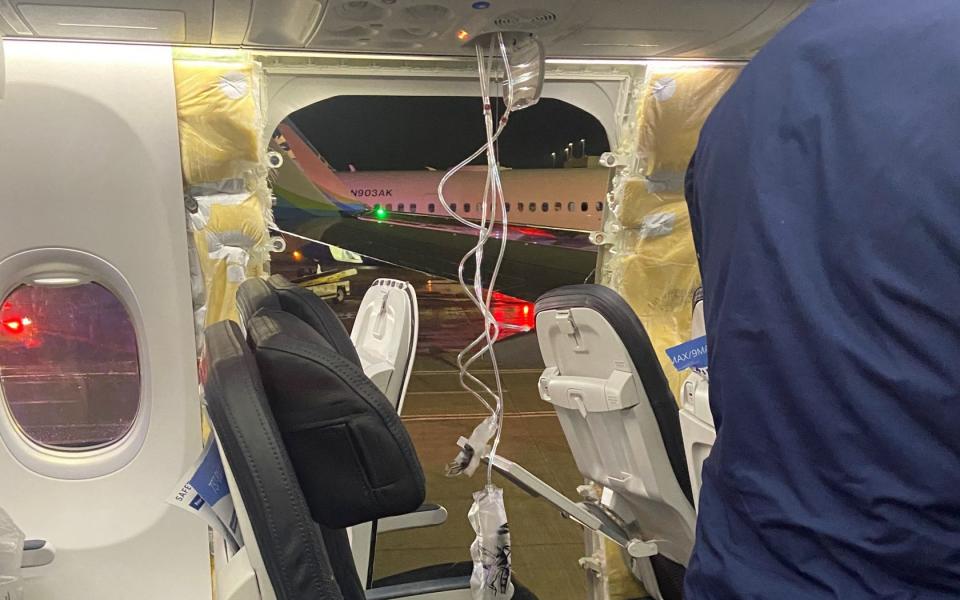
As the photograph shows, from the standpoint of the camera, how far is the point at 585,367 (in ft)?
7.68

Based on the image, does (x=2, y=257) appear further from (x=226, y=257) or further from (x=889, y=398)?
(x=889, y=398)

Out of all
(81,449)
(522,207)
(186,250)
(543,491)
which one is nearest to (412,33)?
(186,250)

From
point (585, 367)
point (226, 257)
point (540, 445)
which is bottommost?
point (540, 445)

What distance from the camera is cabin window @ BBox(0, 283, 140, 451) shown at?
2695 millimetres

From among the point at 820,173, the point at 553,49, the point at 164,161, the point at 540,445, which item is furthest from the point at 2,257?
the point at 540,445

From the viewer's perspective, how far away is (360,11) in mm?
1889

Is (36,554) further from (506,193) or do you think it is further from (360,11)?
(506,193)

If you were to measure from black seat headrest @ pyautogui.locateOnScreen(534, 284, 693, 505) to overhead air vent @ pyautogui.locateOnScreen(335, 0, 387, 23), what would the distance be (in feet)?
3.26

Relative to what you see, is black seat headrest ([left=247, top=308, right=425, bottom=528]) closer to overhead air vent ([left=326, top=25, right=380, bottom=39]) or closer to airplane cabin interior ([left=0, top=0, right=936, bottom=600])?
airplane cabin interior ([left=0, top=0, right=936, bottom=600])

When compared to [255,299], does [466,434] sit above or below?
below

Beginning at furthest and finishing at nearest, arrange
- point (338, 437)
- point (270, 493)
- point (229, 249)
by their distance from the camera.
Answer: point (229, 249) < point (338, 437) < point (270, 493)

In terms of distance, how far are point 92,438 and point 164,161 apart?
3.70ft

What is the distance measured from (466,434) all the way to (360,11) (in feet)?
10.2

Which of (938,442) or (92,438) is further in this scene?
(92,438)
